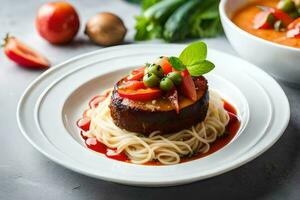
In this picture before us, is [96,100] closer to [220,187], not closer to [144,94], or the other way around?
[144,94]

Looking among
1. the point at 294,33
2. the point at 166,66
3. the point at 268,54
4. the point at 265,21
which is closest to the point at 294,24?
the point at 294,33

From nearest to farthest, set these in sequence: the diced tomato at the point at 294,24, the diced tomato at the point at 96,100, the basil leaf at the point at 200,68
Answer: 1. the basil leaf at the point at 200,68
2. the diced tomato at the point at 96,100
3. the diced tomato at the point at 294,24

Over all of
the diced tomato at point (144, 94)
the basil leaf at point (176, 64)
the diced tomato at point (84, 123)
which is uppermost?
the basil leaf at point (176, 64)

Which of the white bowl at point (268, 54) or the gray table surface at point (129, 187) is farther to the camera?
the white bowl at point (268, 54)

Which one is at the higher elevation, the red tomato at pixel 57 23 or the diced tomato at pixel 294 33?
the red tomato at pixel 57 23

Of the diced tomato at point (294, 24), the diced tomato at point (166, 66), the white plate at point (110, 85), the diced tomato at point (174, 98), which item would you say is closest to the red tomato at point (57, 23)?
the white plate at point (110, 85)

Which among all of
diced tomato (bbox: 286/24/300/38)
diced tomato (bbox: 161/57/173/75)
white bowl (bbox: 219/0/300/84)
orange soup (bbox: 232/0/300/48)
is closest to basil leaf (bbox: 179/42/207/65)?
diced tomato (bbox: 161/57/173/75)

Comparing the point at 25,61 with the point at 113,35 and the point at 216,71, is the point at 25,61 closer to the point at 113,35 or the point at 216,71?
the point at 113,35

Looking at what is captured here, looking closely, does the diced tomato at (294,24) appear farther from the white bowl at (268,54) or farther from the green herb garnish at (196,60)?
the green herb garnish at (196,60)
